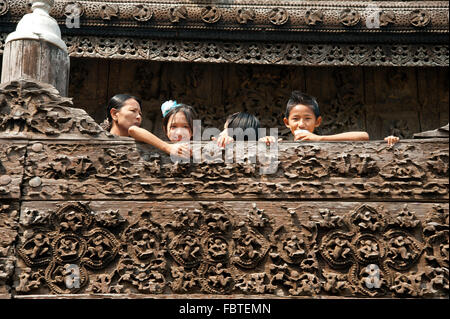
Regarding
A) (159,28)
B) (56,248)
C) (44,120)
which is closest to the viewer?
(56,248)

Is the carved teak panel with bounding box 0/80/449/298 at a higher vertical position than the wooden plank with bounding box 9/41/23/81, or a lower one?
lower

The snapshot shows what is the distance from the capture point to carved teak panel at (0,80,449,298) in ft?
14.8

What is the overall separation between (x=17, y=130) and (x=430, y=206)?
282 cm

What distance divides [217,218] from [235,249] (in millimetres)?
230

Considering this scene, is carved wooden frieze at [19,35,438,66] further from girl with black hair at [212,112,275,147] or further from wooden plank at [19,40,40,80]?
girl with black hair at [212,112,275,147]

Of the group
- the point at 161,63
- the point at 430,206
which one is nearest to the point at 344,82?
the point at 161,63

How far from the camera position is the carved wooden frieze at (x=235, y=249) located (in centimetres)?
450

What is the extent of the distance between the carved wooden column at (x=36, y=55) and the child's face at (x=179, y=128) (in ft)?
3.06

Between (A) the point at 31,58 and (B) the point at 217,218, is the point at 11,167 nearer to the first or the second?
(A) the point at 31,58

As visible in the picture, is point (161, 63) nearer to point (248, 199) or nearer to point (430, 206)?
point (248, 199)

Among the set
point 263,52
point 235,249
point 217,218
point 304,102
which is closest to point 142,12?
point 263,52

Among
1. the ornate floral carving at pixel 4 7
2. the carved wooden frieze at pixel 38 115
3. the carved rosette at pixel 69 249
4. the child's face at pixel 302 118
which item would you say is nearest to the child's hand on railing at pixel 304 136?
the child's face at pixel 302 118

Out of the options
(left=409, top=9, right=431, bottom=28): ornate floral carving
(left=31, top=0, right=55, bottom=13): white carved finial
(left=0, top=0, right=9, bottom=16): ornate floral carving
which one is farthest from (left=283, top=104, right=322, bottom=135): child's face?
(left=0, top=0, right=9, bottom=16): ornate floral carving
